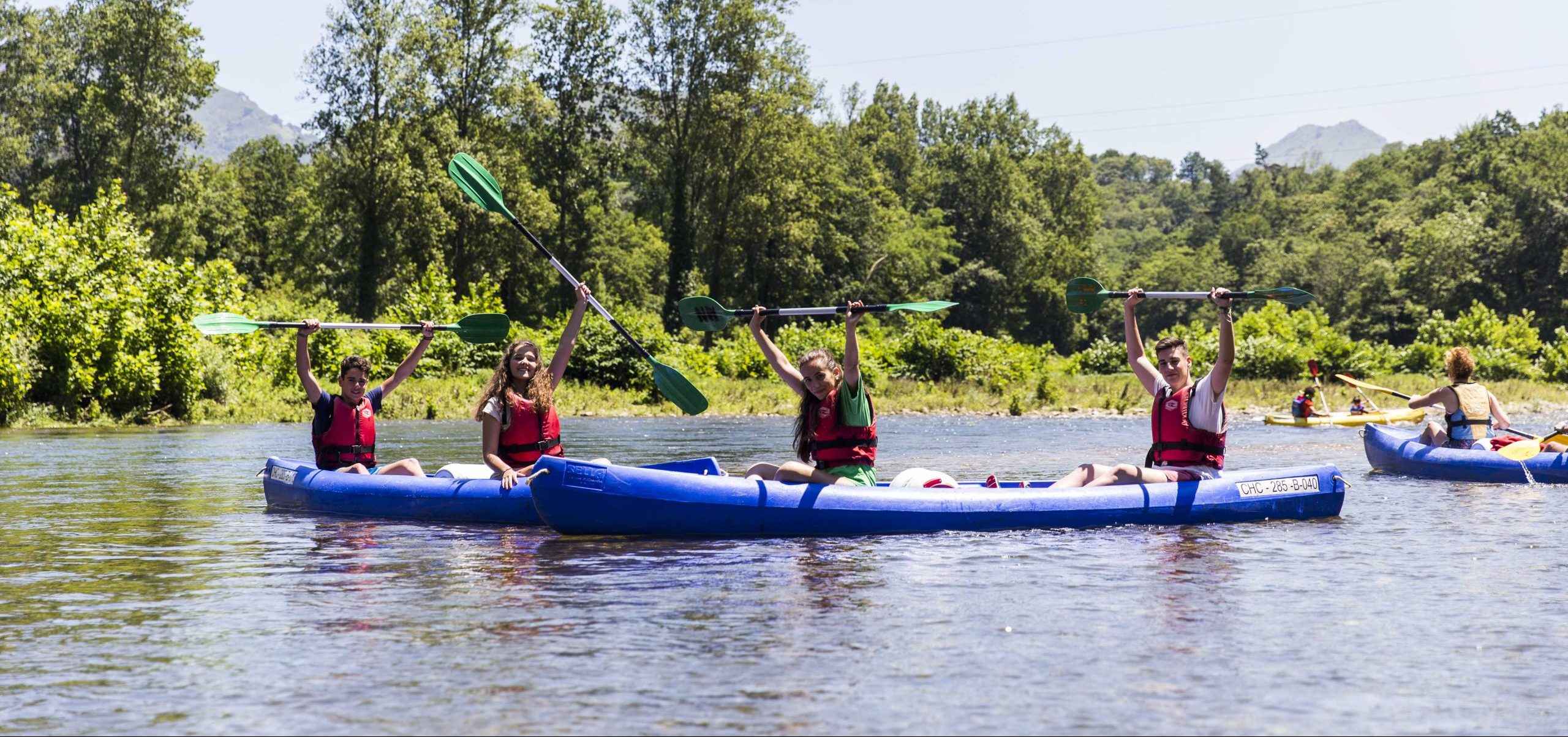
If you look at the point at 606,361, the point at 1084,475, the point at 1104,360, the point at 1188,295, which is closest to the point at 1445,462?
the point at 1188,295

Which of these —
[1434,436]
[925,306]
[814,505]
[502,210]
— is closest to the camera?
[814,505]

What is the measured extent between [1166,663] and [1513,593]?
2.44 meters

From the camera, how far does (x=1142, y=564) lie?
7.54 meters

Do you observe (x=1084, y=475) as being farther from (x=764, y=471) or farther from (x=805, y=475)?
(x=764, y=471)

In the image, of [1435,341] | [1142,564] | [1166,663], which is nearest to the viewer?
[1166,663]

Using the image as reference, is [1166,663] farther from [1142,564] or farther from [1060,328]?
[1060,328]

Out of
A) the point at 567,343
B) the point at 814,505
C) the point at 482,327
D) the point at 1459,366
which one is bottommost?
the point at 814,505

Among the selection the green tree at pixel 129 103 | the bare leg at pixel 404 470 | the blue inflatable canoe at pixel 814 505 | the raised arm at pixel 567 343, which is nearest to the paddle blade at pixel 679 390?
the raised arm at pixel 567 343

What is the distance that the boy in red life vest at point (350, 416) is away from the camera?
9609 millimetres

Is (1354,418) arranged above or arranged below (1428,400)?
below

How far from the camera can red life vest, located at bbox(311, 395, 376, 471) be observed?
9898 millimetres

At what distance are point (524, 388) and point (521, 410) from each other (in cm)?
14

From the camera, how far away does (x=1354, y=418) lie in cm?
2052

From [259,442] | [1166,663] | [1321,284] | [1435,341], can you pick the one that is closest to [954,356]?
[1435,341]
